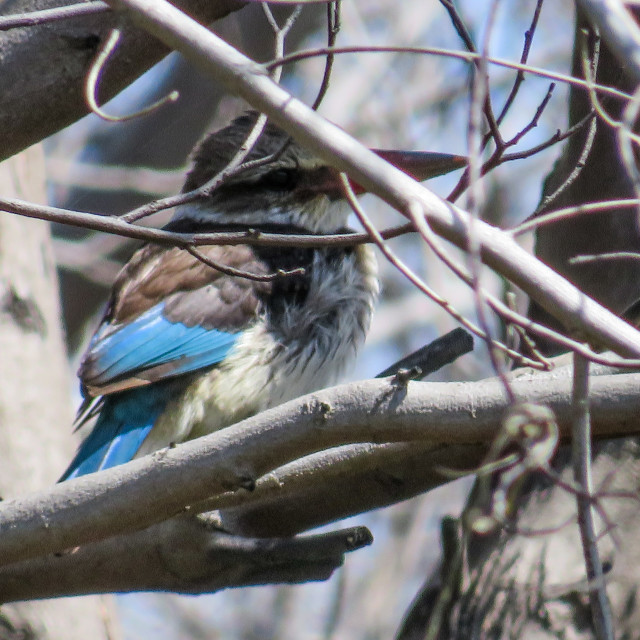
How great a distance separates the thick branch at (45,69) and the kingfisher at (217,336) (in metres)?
0.68

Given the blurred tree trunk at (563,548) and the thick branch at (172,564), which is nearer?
the thick branch at (172,564)

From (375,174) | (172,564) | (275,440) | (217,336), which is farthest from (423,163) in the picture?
(375,174)

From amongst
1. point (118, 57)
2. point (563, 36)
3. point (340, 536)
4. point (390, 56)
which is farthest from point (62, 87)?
point (563, 36)

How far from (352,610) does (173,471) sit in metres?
3.86

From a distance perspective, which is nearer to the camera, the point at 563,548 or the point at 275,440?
the point at 275,440

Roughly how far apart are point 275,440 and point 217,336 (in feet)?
4.30

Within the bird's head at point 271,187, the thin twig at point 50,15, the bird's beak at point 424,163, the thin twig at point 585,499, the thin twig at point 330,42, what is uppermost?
the bird's head at point 271,187

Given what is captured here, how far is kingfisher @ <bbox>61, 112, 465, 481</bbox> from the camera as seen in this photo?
3.03m

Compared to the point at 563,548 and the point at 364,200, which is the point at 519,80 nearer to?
the point at 563,548

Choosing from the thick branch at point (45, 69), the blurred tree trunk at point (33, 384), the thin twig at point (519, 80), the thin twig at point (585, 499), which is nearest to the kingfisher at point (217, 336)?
the blurred tree trunk at point (33, 384)

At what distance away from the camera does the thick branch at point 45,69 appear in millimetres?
2377

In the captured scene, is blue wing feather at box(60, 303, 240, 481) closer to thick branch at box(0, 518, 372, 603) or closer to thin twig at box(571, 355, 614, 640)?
thick branch at box(0, 518, 372, 603)

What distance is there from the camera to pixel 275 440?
72.7 inches

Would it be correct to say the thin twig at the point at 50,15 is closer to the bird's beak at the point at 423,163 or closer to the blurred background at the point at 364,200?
the bird's beak at the point at 423,163
